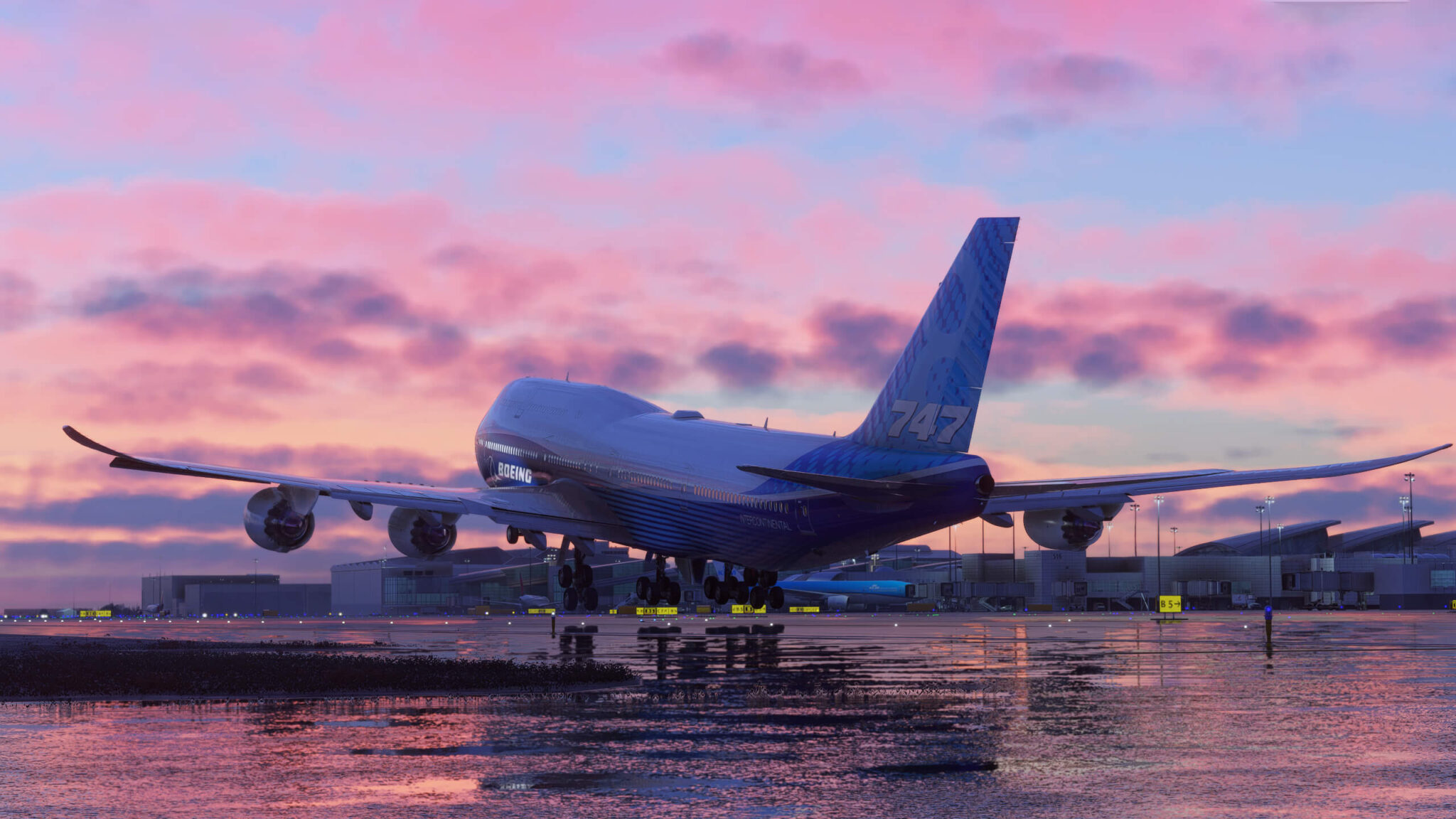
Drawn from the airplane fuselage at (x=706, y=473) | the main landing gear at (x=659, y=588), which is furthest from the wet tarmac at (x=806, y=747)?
the main landing gear at (x=659, y=588)

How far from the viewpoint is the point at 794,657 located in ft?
170

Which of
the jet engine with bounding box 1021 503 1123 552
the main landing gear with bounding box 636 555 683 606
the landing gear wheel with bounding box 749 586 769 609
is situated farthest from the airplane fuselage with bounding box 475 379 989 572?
the jet engine with bounding box 1021 503 1123 552

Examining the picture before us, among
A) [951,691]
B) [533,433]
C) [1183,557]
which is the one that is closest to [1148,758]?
[951,691]

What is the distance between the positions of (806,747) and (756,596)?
36.4 meters

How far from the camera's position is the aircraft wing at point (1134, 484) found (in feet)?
136

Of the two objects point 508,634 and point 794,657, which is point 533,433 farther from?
point 794,657

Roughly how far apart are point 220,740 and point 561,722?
5.98m

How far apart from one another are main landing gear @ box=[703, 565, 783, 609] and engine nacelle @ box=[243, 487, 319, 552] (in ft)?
51.6

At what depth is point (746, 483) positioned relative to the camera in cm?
5172

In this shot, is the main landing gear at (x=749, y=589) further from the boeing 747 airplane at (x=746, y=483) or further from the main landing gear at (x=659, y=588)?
the main landing gear at (x=659, y=588)

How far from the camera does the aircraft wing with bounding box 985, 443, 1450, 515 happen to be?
41594 millimetres

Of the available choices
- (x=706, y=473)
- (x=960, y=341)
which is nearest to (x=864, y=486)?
(x=960, y=341)

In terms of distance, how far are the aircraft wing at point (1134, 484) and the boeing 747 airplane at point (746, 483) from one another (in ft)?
0.21

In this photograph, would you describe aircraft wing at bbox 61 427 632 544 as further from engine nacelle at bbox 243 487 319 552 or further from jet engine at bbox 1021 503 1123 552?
jet engine at bbox 1021 503 1123 552
